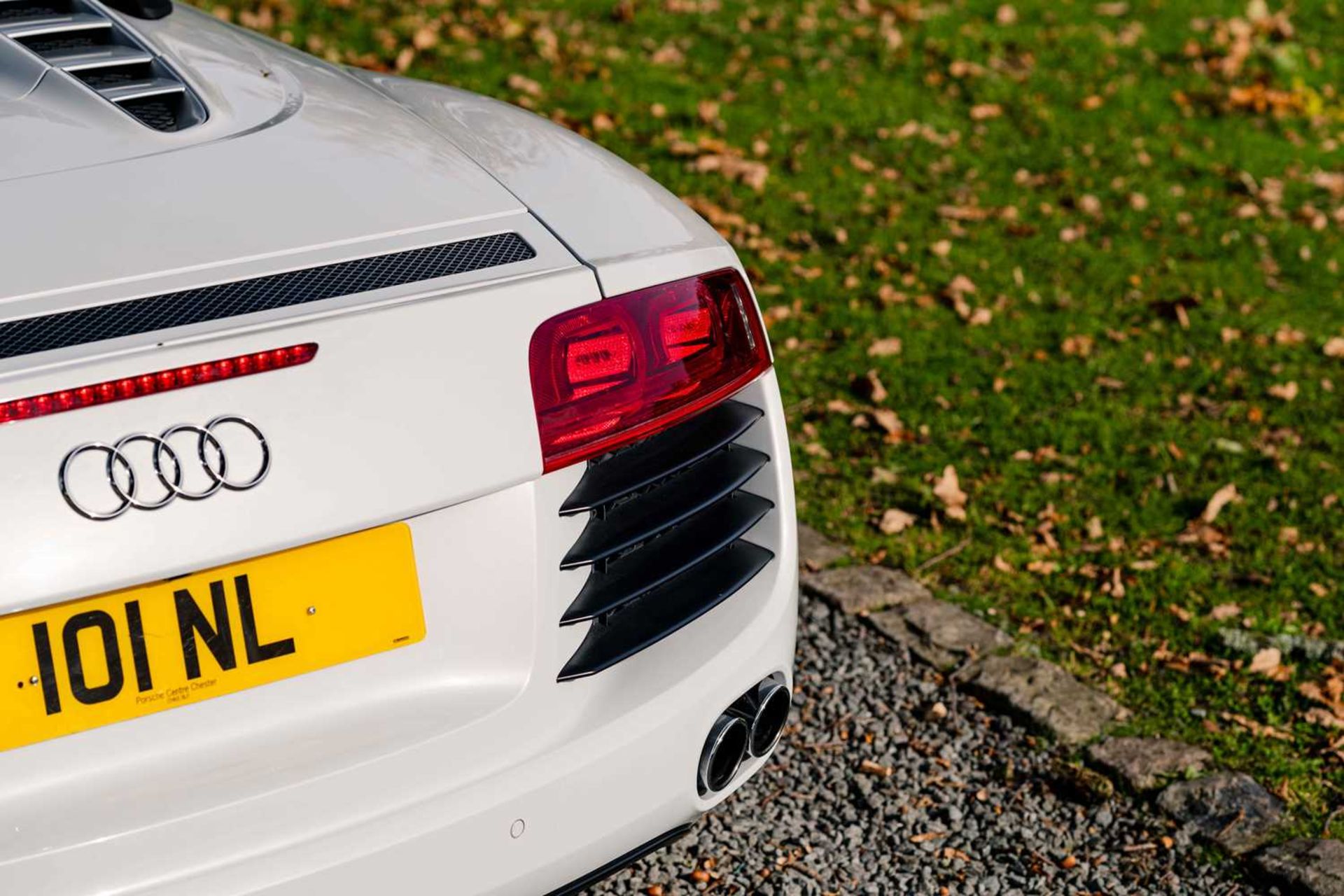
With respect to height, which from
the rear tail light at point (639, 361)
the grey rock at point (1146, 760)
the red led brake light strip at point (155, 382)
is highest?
the red led brake light strip at point (155, 382)

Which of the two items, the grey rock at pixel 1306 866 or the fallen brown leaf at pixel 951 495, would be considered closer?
the grey rock at pixel 1306 866

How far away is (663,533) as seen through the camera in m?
2.13

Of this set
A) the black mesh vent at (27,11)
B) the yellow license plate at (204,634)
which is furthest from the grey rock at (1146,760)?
the black mesh vent at (27,11)

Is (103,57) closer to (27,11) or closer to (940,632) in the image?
(27,11)

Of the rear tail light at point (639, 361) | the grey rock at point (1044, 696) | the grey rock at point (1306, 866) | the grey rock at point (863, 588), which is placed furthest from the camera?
the grey rock at point (863, 588)

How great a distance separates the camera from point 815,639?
145 inches

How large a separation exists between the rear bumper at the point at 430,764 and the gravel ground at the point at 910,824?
819mm

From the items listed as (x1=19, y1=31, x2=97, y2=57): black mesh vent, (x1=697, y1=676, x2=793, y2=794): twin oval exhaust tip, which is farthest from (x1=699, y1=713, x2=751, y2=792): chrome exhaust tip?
(x1=19, y1=31, x2=97, y2=57): black mesh vent

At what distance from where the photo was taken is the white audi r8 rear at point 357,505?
164cm

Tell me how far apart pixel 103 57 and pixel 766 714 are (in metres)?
1.50

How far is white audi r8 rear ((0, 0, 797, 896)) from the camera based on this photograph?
1637mm

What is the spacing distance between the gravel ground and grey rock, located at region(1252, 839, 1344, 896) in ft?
0.22

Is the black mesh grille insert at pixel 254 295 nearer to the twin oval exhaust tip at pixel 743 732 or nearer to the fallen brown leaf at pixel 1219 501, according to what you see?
the twin oval exhaust tip at pixel 743 732

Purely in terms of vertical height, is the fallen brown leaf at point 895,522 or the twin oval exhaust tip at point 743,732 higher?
the twin oval exhaust tip at point 743,732
